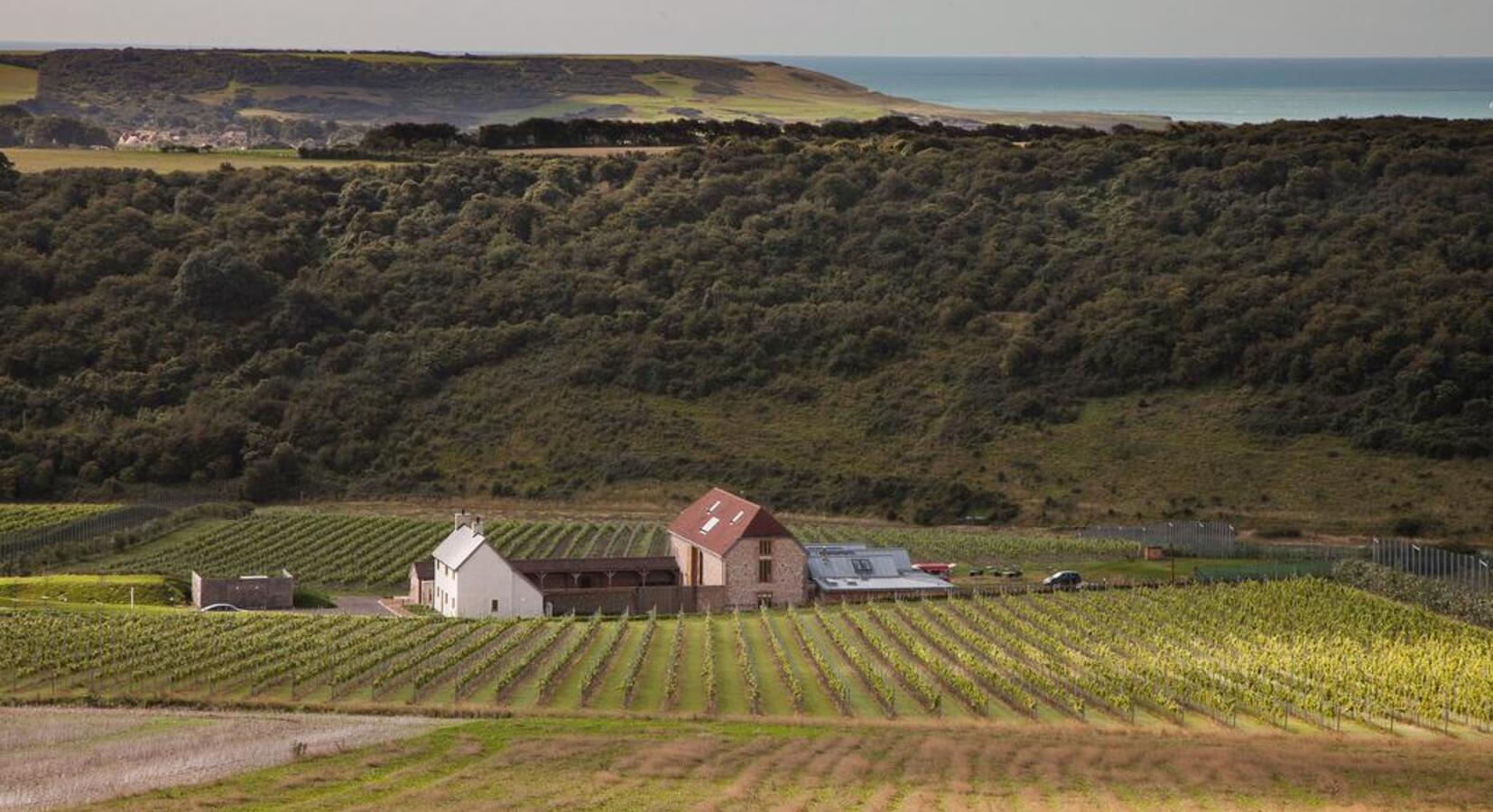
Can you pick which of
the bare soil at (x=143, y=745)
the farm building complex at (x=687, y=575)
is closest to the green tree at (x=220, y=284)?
the farm building complex at (x=687, y=575)

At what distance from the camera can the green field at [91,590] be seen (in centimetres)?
4966

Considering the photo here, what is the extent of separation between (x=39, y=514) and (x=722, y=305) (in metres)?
32.1

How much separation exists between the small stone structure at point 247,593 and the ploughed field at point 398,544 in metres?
5.46

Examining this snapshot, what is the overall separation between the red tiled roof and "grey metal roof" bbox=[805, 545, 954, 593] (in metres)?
1.62

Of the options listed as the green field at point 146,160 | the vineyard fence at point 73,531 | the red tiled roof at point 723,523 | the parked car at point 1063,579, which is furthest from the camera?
the green field at point 146,160

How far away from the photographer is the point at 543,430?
77.6 meters

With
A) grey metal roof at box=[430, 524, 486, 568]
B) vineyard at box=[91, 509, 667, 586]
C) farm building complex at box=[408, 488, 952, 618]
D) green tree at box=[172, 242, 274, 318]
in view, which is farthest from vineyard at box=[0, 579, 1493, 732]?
green tree at box=[172, 242, 274, 318]

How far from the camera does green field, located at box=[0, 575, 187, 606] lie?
49.7m

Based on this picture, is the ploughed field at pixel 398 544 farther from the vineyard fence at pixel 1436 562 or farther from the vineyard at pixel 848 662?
the vineyard at pixel 848 662

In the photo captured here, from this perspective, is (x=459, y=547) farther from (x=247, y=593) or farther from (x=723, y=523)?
(x=723, y=523)

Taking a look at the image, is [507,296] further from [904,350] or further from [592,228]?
[904,350]

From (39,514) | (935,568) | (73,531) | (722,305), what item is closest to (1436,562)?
(935,568)

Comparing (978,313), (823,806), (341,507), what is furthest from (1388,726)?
(978,313)

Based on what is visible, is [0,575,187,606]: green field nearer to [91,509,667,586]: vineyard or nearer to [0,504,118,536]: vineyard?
[91,509,667,586]: vineyard
